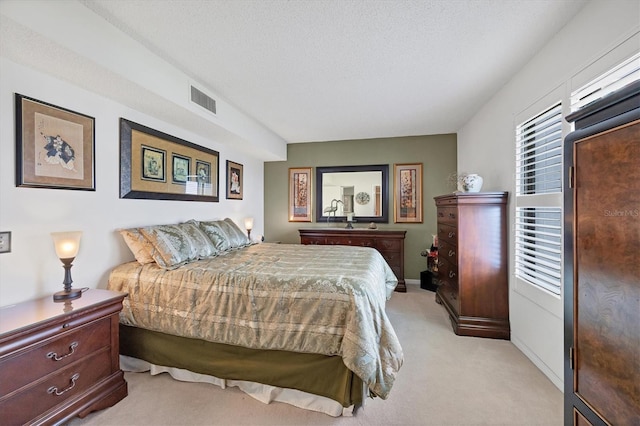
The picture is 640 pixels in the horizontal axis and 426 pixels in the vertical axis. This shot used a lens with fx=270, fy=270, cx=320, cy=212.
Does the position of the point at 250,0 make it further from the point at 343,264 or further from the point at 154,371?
the point at 154,371

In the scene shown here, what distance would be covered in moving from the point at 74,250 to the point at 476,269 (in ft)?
11.7

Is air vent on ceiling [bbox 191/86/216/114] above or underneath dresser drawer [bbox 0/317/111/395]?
above

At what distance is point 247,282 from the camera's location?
6.48 ft

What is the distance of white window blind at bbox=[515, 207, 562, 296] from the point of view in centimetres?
204

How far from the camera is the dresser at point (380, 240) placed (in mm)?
4441

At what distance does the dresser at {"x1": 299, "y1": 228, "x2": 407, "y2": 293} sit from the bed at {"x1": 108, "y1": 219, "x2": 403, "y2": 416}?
2097mm

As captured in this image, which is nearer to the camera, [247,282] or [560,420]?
[560,420]

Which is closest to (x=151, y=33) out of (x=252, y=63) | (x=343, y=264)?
(x=252, y=63)

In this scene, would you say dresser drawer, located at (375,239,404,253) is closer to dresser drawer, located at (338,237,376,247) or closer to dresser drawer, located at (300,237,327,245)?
dresser drawer, located at (338,237,376,247)

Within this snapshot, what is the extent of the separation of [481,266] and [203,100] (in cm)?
343

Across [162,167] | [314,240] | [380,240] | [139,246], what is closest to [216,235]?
[139,246]

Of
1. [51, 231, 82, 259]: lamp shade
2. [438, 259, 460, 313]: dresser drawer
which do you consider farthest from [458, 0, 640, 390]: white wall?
[51, 231, 82, 259]: lamp shade

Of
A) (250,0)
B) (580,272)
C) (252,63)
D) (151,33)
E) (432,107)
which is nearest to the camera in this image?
(580,272)

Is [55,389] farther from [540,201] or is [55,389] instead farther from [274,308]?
[540,201]
